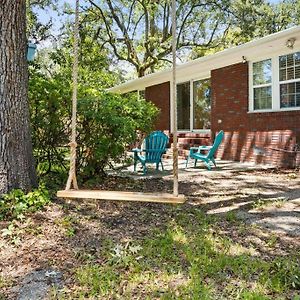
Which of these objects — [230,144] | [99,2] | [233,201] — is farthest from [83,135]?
[99,2]

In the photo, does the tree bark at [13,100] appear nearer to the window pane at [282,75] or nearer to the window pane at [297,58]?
the window pane at [297,58]

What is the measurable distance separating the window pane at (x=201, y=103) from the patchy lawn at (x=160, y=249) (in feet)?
24.1

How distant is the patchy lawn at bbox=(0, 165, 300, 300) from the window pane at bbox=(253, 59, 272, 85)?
198 inches

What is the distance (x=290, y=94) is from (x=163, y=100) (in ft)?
20.0

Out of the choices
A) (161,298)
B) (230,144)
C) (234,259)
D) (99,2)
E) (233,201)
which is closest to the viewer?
(161,298)

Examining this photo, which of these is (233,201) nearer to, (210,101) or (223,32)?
(210,101)

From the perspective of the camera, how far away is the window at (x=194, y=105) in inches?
472

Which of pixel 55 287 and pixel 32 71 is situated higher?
pixel 32 71

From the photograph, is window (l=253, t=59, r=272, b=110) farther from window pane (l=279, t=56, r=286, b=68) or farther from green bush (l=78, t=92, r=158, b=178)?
green bush (l=78, t=92, r=158, b=178)

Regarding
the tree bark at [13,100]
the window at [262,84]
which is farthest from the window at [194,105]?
the tree bark at [13,100]

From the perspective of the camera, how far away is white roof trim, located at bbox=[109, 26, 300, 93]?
7.66 meters

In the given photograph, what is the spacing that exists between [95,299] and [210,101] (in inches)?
392

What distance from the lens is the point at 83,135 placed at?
537cm

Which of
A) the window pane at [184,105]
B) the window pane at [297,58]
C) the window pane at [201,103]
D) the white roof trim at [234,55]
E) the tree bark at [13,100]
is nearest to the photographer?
the tree bark at [13,100]
